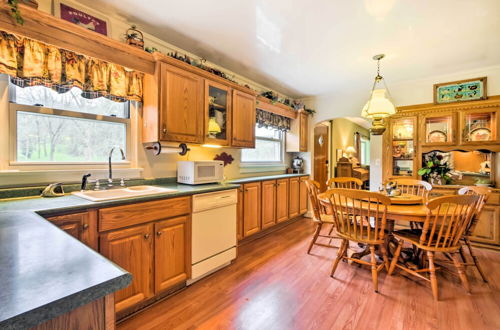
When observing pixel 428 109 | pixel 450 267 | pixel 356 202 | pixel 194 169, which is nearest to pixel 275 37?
pixel 194 169

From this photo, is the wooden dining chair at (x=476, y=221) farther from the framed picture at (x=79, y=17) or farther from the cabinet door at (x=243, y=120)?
the framed picture at (x=79, y=17)

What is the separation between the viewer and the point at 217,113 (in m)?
2.94

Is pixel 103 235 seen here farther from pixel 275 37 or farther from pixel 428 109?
pixel 428 109

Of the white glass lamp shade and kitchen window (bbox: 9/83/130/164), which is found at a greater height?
the white glass lamp shade

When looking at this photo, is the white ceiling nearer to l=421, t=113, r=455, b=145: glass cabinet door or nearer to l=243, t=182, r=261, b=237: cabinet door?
l=421, t=113, r=455, b=145: glass cabinet door

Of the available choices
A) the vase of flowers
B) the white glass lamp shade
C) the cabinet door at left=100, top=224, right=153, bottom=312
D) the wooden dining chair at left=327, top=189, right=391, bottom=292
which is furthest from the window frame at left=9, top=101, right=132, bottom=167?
the vase of flowers

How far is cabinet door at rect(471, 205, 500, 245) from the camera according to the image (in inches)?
120

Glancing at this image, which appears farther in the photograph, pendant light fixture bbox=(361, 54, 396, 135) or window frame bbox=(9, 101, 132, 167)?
pendant light fixture bbox=(361, 54, 396, 135)

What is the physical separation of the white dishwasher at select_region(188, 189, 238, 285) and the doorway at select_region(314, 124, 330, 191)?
10.8 ft

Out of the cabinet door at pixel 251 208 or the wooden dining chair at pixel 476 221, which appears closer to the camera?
the wooden dining chair at pixel 476 221

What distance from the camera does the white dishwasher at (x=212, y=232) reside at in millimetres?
Result: 2225

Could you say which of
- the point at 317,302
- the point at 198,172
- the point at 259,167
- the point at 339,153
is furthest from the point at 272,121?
the point at 339,153

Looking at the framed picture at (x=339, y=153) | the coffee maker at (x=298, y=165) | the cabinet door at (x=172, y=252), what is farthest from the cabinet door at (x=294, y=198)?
the framed picture at (x=339, y=153)

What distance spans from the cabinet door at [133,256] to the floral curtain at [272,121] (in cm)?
255
